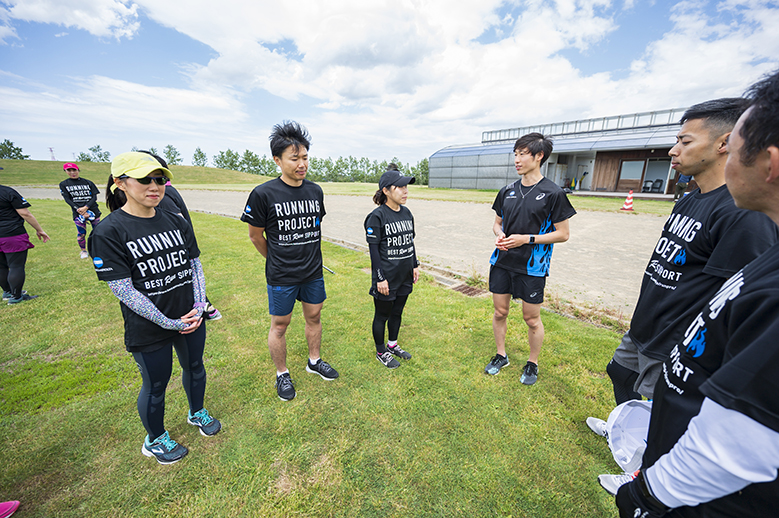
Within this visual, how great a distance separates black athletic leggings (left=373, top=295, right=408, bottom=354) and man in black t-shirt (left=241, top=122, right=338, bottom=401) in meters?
0.73

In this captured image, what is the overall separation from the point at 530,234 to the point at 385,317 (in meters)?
1.84

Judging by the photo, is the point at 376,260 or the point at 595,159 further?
the point at 595,159

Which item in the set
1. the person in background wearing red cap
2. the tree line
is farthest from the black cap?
the tree line

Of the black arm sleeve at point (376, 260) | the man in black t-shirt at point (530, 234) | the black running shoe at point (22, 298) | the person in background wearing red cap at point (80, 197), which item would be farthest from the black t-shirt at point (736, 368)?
the person in background wearing red cap at point (80, 197)

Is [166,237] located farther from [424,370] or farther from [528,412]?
[528,412]

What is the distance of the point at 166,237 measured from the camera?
2.32 metres

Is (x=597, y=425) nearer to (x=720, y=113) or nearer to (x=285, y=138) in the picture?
(x=720, y=113)

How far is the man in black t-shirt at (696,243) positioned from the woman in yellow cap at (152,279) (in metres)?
3.26

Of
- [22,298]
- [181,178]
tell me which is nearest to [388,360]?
[22,298]

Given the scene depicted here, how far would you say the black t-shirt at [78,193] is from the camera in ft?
25.7

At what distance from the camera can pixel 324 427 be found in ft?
9.42

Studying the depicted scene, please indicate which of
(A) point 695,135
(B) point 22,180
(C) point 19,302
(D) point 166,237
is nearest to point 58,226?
(C) point 19,302

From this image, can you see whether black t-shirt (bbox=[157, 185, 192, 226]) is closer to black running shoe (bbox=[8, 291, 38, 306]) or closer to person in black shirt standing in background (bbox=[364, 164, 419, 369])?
→ person in black shirt standing in background (bbox=[364, 164, 419, 369])

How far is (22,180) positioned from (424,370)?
61324 millimetres
